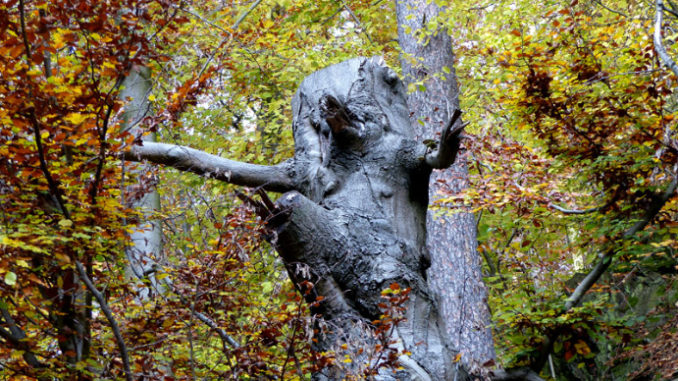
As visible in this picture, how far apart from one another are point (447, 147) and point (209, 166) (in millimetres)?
1368

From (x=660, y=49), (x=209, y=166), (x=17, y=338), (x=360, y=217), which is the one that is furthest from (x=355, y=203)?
(x=660, y=49)

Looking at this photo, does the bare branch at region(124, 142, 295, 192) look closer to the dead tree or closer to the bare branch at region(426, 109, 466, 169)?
the dead tree

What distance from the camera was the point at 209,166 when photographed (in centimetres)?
333

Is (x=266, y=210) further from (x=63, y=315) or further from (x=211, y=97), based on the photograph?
(x=211, y=97)

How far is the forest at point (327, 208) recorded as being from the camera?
2820mm

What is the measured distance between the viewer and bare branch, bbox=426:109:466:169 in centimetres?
293

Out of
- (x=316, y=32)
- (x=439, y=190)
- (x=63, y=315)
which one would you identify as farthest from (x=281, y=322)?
(x=316, y=32)

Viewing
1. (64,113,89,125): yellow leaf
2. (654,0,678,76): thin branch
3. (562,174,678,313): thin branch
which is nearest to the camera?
(64,113,89,125): yellow leaf

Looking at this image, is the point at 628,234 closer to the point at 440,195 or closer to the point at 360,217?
the point at 440,195

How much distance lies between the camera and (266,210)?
286 centimetres

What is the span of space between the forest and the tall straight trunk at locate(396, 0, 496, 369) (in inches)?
1.3

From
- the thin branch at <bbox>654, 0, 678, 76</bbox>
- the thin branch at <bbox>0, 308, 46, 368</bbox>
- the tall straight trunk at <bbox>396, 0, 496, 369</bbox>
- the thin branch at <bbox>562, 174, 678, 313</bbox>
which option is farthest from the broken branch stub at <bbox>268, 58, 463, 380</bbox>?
the thin branch at <bbox>562, 174, 678, 313</bbox>

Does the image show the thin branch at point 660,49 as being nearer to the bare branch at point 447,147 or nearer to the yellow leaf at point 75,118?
the bare branch at point 447,147

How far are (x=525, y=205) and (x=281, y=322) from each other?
12.1 ft
